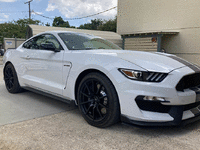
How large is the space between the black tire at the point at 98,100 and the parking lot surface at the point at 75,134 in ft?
0.55

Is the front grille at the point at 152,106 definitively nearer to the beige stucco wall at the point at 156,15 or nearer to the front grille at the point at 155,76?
the front grille at the point at 155,76

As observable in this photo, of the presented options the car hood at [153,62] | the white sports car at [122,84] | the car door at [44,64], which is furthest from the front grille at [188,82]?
the car door at [44,64]

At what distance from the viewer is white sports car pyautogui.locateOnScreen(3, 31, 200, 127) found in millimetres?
2385

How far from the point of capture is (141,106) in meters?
2.43

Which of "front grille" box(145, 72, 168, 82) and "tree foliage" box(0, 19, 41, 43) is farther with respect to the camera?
"tree foliage" box(0, 19, 41, 43)

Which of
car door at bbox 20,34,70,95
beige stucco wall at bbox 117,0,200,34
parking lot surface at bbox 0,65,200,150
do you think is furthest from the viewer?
beige stucco wall at bbox 117,0,200,34

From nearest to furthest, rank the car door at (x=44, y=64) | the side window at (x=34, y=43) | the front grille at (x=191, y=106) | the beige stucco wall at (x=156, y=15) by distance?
the front grille at (x=191, y=106), the car door at (x=44, y=64), the side window at (x=34, y=43), the beige stucco wall at (x=156, y=15)

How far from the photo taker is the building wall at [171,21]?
9.78 metres

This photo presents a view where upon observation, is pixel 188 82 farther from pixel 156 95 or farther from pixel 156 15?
pixel 156 15

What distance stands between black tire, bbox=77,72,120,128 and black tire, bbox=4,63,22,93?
233cm

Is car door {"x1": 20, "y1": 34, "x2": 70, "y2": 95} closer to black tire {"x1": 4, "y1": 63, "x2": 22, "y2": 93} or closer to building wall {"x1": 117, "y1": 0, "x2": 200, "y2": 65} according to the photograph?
black tire {"x1": 4, "y1": 63, "x2": 22, "y2": 93}

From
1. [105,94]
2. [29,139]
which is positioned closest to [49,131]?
[29,139]

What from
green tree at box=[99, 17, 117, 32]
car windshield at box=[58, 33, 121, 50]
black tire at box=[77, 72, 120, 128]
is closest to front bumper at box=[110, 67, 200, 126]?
black tire at box=[77, 72, 120, 128]

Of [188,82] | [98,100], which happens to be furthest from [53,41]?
[188,82]
